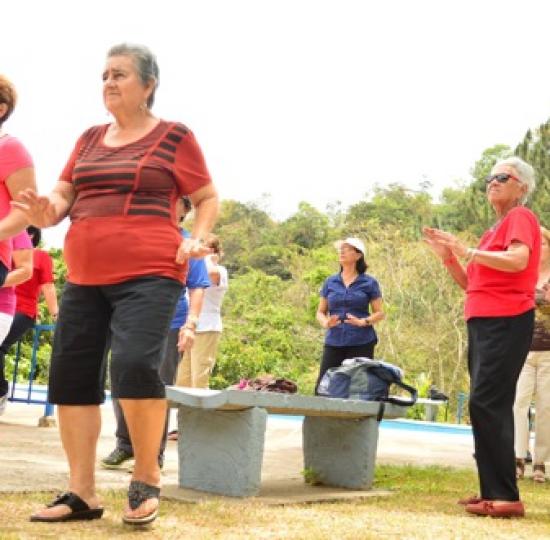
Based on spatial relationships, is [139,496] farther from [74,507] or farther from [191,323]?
[191,323]

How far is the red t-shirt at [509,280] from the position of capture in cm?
469

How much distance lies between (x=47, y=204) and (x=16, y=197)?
177 mm

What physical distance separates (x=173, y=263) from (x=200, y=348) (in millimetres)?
4305

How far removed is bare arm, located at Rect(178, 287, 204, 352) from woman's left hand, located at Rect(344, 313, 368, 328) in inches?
70.5

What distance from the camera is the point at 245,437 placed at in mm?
4758

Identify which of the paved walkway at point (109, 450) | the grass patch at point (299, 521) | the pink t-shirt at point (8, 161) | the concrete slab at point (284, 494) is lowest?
the paved walkway at point (109, 450)

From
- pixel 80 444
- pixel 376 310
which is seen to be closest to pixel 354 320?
pixel 376 310

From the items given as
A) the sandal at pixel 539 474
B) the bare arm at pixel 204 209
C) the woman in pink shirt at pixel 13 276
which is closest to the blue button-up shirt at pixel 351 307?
the sandal at pixel 539 474

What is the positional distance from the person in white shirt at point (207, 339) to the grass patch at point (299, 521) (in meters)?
2.95

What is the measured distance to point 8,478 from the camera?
4758mm

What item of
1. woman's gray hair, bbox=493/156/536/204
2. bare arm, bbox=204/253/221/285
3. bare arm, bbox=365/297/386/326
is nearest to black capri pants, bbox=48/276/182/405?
woman's gray hair, bbox=493/156/536/204

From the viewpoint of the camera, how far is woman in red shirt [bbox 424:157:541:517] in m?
4.64

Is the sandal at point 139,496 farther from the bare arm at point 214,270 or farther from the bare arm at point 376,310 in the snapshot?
the bare arm at point 214,270

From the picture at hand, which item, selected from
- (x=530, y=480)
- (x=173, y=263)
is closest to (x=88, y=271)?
(x=173, y=263)
